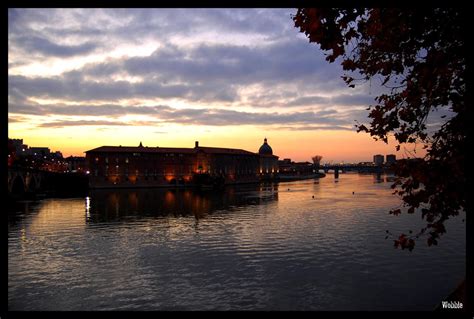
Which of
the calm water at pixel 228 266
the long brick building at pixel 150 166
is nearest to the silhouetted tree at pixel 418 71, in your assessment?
the calm water at pixel 228 266

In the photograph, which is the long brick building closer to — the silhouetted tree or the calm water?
the calm water

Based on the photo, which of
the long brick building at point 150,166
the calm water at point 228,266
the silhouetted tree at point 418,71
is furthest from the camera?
the long brick building at point 150,166

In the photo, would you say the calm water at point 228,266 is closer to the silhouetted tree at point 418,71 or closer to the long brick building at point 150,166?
the silhouetted tree at point 418,71

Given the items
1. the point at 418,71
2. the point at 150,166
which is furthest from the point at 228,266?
the point at 150,166

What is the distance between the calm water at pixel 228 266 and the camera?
2198 cm

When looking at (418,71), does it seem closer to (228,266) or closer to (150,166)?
(228,266)

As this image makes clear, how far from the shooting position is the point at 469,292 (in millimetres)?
7570

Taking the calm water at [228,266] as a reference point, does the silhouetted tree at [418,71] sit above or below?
above

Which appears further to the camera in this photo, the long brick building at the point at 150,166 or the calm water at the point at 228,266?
the long brick building at the point at 150,166

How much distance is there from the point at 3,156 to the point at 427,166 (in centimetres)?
912

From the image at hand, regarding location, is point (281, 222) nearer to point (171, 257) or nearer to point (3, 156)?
point (171, 257)

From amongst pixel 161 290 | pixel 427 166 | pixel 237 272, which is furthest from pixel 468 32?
pixel 237 272

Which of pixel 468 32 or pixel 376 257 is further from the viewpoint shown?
pixel 376 257

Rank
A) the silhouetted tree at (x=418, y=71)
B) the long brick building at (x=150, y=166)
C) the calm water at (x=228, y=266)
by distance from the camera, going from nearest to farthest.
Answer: the silhouetted tree at (x=418, y=71) → the calm water at (x=228, y=266) → the long brick building at (x=150, y=166)
